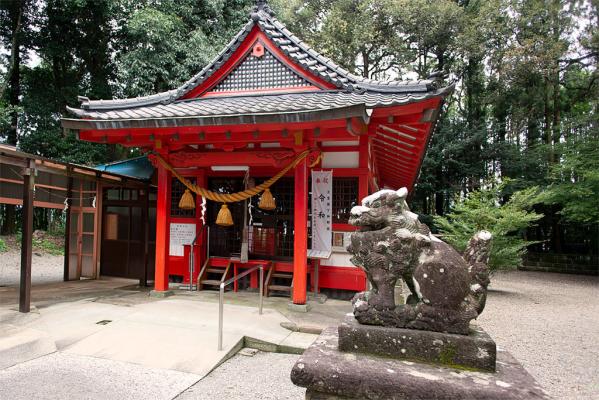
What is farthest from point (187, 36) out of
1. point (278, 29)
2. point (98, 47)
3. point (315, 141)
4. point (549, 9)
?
point (549, 9)

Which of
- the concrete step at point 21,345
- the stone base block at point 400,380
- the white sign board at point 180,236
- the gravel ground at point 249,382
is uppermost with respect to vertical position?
the white sign board at point 180,236

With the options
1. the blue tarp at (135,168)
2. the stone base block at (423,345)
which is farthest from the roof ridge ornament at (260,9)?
the stone base block at (423,345)

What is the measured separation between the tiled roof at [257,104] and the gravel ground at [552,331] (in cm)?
390

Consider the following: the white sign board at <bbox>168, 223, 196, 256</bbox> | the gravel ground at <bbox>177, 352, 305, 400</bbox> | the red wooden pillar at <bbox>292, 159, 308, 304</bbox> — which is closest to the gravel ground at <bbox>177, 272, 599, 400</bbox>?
the gravel ground at <bbox>177, 352, 305, 400</bbox>

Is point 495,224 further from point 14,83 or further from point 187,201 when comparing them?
point 14,83

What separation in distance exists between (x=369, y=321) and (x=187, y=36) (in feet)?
48.3

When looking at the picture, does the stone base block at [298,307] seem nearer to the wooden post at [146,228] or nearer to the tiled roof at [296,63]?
the tiled roof at [296,63]

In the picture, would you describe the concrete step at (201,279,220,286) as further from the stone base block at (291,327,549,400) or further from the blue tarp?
the stone base block at (291,327,549,400)

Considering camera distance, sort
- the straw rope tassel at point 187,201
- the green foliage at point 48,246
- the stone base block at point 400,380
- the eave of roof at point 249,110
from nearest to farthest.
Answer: the stone base block at point 400,380 < the eave of roof at point 249,110 < the straw rope tassel at point 187,201 < the green foliage at point 48,246

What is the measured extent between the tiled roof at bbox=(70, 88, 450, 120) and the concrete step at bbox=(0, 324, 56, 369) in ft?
11.4

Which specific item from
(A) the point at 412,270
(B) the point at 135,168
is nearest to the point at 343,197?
(A) the point at 412,270

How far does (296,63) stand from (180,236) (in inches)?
174

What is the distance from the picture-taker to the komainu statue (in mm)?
2262

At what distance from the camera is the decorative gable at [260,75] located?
24.3 feet
